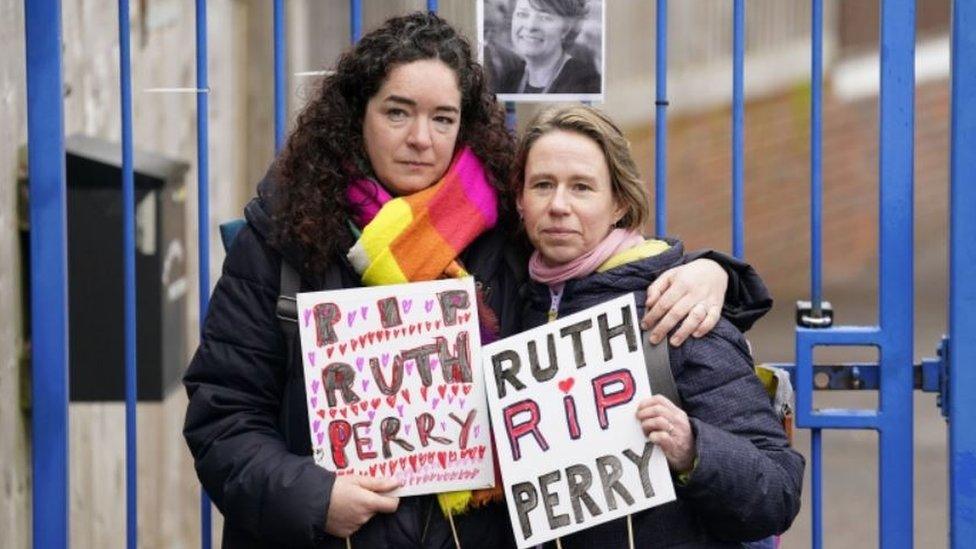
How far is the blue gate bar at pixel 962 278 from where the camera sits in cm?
346

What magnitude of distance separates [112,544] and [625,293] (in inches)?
115

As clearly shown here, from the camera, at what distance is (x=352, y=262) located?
3064 mm

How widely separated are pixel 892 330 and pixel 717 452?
87cm

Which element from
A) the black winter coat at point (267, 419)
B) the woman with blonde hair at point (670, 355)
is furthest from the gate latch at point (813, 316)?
the black winter coat at point (267, 419)

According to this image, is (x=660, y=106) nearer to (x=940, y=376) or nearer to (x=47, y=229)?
(x=940, y=376)

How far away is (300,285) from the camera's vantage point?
3.08m

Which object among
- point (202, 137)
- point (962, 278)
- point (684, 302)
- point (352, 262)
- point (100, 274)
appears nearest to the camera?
point (684, 302)

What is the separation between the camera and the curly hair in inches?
120

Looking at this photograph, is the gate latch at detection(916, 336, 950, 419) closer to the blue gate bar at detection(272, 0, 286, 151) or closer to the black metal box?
the blue gate bar at detection(272, 0, 286, 151)

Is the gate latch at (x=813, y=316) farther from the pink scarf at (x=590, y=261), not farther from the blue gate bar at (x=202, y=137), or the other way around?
the blue gate bar at (x=202, y=137)

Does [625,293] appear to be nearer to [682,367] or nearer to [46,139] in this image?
[682,367]

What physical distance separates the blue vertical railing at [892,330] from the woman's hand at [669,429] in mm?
735

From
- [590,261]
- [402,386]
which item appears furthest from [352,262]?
[590,261]

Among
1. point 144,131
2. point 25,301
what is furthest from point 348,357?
point 144,131
